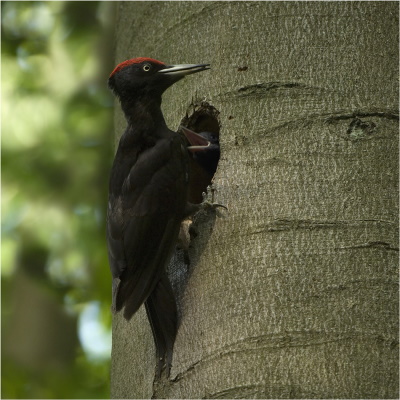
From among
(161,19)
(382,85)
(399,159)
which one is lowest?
(399,159)

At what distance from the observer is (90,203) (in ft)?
19.4

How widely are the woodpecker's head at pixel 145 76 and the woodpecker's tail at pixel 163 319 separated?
3.04 ft

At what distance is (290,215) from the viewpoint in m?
2.98

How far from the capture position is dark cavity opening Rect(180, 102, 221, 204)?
352 cm

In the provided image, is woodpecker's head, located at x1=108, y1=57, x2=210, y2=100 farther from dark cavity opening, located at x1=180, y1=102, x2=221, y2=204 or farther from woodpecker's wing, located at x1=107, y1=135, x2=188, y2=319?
woodpecker's wing, located at x1=107, y1=135, x2=188, y2=319

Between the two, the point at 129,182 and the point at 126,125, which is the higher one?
the point at 126,125

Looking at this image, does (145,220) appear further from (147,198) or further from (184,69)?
(184,69)

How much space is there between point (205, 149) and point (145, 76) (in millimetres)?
525

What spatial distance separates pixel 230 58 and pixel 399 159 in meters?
0.85

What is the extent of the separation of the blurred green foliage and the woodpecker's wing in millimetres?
2059

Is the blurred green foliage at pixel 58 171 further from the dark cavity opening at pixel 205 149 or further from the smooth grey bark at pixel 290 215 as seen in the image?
the smooth grey bark at pixel 290 215

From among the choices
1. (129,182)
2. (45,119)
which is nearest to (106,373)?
(45,119)

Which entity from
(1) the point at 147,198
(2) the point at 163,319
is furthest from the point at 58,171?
(2) the point at 163,319

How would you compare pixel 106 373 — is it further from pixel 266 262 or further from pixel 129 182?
pixel 266 262
